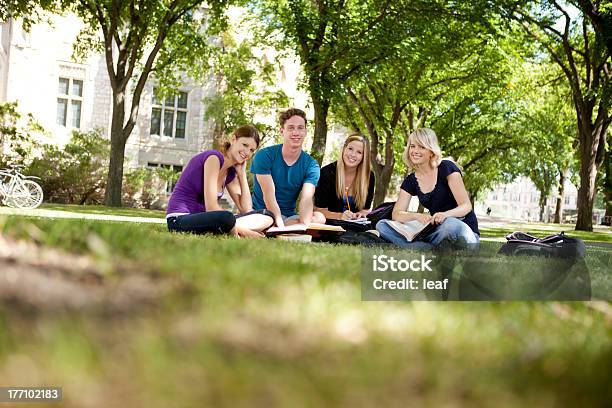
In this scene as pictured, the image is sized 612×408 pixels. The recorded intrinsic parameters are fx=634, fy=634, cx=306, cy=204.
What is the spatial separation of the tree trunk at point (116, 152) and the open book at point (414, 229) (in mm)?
16170

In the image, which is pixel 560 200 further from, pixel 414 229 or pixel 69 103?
pixel 414 229

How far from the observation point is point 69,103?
3175 centimetres

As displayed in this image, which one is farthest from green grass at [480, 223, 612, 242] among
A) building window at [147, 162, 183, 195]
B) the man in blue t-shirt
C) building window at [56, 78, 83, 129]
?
building window at [56, 78, 83, 129]

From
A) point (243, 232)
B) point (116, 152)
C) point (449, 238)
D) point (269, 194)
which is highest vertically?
point (116, 152)

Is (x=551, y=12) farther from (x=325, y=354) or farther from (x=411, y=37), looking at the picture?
(x=325, y=354)

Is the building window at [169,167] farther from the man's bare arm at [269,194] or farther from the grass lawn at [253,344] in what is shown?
the grass lawn at [253,344]

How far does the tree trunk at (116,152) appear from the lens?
20.8m

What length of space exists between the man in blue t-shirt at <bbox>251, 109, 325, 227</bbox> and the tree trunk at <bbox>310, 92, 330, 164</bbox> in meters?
11.4

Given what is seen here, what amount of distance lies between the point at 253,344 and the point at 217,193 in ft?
18.7

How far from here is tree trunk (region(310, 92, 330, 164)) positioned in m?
19.0

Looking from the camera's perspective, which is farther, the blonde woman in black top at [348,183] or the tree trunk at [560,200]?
the tree trunk at [560,200]
